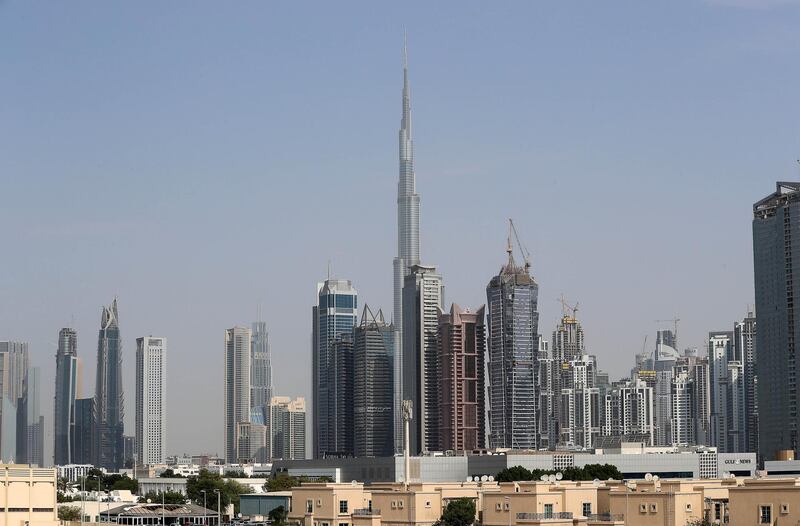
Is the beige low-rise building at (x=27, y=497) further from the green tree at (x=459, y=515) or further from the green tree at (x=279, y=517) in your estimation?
the green tree at (x=279, y=517)

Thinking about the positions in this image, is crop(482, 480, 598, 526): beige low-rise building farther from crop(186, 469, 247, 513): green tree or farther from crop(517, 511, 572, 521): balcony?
crop(186, 469, 247, 513): green tree

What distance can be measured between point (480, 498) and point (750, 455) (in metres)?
102

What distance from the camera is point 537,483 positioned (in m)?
66.1

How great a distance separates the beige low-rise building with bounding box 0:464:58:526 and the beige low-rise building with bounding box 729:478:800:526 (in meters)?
25.6

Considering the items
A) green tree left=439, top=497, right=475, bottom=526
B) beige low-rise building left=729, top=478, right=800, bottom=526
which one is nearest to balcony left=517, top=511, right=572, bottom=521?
green tree left=439, top=497, right=475, bottom=526

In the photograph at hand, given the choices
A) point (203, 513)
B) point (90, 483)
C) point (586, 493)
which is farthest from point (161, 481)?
point (586, 493)

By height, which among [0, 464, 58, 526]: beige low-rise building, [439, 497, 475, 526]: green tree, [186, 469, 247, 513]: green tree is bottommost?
[186, 469, 247, 513]: green tree

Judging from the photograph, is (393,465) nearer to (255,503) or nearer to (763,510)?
(255,503)

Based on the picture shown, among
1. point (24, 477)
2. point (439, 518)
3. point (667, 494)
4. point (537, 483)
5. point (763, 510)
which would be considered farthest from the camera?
point (439, 518)

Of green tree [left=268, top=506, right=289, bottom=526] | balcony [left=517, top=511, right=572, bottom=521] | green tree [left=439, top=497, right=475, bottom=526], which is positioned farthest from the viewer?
green tree [left=268, top=506, right=289, bottom=526]

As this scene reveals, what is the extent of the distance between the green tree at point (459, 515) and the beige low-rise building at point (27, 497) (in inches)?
1057

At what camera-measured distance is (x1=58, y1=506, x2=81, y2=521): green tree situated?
84.7 meters

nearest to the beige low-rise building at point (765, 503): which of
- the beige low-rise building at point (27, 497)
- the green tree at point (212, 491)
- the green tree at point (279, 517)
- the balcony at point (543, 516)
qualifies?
the balcony at point (543, 516)

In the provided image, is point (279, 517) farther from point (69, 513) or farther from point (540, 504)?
point (540, 504)
